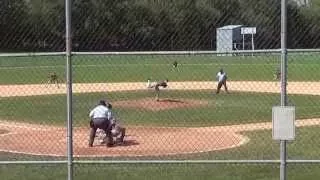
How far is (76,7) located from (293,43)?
3.82 metres

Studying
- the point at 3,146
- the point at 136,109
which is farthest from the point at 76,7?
the point at 136,109

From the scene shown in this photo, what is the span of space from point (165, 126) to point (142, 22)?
9047 mm

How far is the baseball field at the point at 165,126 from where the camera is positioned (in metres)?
11.6

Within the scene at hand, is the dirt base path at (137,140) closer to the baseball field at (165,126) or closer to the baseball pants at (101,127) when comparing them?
the baseball field at (165,126)

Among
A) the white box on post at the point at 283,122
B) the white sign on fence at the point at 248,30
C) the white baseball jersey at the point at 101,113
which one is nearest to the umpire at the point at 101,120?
the white baseball jersey at the point at 101,113

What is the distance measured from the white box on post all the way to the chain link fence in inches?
21.4

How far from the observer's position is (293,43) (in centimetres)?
1188

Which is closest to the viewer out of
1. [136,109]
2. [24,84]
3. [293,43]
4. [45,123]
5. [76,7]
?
[76,7]

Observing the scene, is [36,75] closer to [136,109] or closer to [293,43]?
[136,109]

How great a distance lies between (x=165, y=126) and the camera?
63.0 feet

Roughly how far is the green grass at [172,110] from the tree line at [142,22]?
8486 mm

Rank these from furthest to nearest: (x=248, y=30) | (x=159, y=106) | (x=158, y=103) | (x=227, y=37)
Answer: (x=158, y=103)
(x=159, y=106)
(x=227, y=37)
(x=248, y=30)

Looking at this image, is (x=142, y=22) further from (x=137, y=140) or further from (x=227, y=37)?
(x=137, y=140)

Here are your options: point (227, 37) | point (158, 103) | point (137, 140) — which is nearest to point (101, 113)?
point (137, 140)
